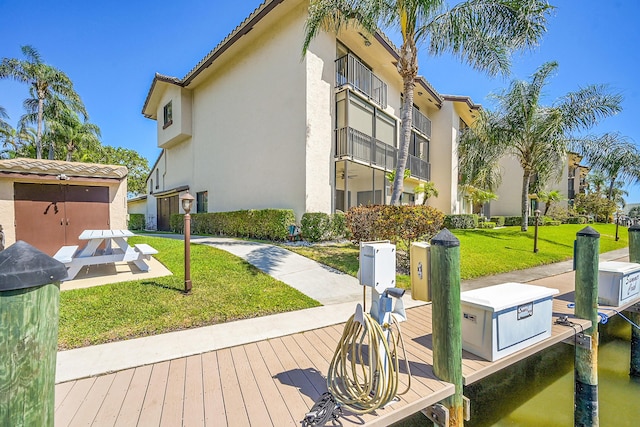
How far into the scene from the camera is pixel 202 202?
17875mm

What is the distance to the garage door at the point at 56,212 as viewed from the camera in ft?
27.7

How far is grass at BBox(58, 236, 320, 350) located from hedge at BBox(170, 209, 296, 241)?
4.07m

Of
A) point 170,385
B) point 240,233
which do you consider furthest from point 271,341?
point 240,233

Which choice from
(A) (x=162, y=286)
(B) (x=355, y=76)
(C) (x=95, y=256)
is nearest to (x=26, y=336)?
(A) (x=162, y=286)

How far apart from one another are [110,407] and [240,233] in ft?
36.0

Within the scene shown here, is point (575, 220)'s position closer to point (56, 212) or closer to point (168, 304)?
point (168, 304)

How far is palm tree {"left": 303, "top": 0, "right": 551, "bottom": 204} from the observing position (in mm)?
8344

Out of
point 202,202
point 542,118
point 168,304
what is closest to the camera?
point 168,304

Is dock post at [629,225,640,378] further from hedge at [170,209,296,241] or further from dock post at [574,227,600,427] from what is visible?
hedge at [170,209,296,241]

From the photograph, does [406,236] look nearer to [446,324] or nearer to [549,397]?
[549,397]

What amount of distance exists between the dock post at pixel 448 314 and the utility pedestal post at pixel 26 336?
8.43 feet

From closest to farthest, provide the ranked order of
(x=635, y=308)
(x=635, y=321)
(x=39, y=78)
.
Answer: (x=635, y=308) < (x=635, y=321) < (x=39, y=78)

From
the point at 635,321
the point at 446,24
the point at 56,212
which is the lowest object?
the point at 635,321

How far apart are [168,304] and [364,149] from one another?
10.5m
